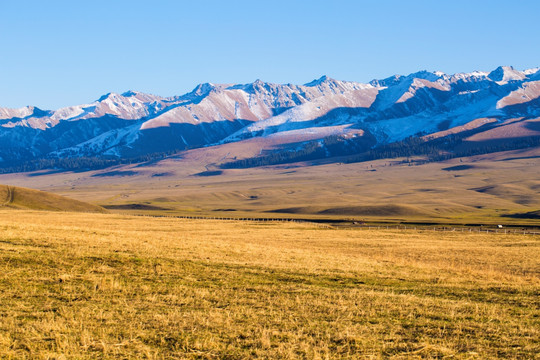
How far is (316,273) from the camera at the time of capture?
27.8 metres

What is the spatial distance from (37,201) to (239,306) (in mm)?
134609

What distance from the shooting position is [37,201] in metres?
142

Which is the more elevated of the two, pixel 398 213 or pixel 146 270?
pixel 146 270

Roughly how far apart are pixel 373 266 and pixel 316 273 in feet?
21.4

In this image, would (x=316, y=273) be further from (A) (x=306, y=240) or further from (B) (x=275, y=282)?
(A) (x=306, y=240)

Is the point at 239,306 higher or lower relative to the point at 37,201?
higher

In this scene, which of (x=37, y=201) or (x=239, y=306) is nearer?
(x=239, y=306)

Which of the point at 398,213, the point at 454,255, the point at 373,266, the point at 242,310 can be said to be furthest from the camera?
the point at 398,213

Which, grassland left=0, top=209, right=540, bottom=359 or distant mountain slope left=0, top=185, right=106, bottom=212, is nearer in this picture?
grassland left=0, top=209, right=540, bottom=359

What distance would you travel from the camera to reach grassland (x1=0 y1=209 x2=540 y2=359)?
47.4 ft

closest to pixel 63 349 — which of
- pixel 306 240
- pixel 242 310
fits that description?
pixel 242 310

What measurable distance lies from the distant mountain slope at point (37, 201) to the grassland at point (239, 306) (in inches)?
4355

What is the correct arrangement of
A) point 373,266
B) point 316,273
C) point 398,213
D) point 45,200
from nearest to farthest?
point 316,273
point 373,266
point 45,200
point 398,213

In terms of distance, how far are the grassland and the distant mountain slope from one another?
111 m
